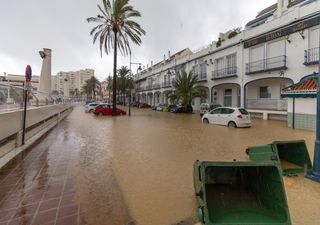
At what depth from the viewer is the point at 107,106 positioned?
29.5m

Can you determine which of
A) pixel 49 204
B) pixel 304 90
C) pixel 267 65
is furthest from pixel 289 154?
pixel 267 65

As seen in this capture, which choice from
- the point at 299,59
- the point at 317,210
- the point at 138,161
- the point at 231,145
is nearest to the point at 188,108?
the point at 299,59

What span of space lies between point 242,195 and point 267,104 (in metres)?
21.4

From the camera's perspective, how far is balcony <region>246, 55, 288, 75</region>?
20.5 metres

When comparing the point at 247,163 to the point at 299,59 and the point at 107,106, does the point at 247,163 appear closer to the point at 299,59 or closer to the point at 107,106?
the point at 299,59

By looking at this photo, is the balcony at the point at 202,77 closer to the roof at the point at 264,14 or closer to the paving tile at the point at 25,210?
the roof at the point at 264,14

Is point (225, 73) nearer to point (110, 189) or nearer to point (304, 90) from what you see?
point (304, 90)

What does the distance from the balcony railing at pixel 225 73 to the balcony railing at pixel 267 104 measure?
3.66 m

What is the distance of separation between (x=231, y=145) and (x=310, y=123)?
26.0ft

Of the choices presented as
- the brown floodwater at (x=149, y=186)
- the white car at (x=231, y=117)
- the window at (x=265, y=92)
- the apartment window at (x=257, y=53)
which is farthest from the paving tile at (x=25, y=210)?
the window at (x=265, y=92)

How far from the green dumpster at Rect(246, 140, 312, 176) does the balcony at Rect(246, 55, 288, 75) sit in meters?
16.3

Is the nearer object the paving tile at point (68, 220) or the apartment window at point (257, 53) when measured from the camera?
the paving tile at point (68, 220)

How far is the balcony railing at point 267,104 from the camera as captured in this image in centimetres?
2119

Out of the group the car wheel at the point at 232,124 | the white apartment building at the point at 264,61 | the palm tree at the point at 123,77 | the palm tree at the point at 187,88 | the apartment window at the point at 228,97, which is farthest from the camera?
the palm tree at the point at 123,77
